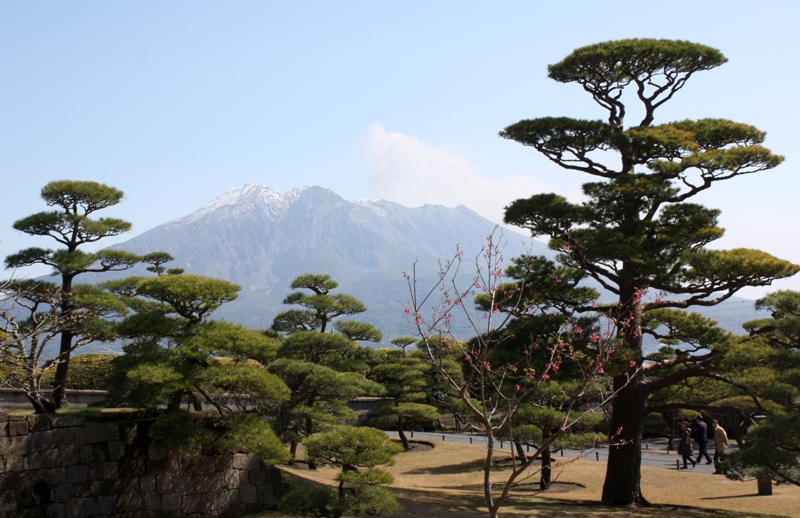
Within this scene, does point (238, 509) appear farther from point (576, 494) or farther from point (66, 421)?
point (576, 494)

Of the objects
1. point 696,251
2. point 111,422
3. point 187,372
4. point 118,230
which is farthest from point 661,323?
point 118,230

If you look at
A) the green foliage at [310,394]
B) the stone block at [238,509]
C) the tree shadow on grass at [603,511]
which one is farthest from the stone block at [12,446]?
the tree shadow on grass at [603,511]

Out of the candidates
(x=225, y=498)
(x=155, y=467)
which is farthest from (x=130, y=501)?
(x=225, y=498)

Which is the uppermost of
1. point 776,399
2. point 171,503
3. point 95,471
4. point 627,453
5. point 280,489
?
point 776,399

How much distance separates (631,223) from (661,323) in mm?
1964

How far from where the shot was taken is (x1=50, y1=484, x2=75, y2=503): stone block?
941 cm

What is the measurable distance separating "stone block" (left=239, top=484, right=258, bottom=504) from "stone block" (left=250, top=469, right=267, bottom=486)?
0.08 m

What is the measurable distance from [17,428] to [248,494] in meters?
3.56

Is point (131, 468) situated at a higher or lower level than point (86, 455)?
lower

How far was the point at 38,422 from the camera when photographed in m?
9.36

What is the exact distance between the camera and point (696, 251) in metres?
10.8

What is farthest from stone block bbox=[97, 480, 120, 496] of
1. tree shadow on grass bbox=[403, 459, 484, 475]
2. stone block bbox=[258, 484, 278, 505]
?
tree shadow on grass bbox=[403, 459, 484, 475]

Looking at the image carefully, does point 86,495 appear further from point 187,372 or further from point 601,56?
point 601,56

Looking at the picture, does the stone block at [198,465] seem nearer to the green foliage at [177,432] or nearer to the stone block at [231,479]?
the stone block at [231,479]
